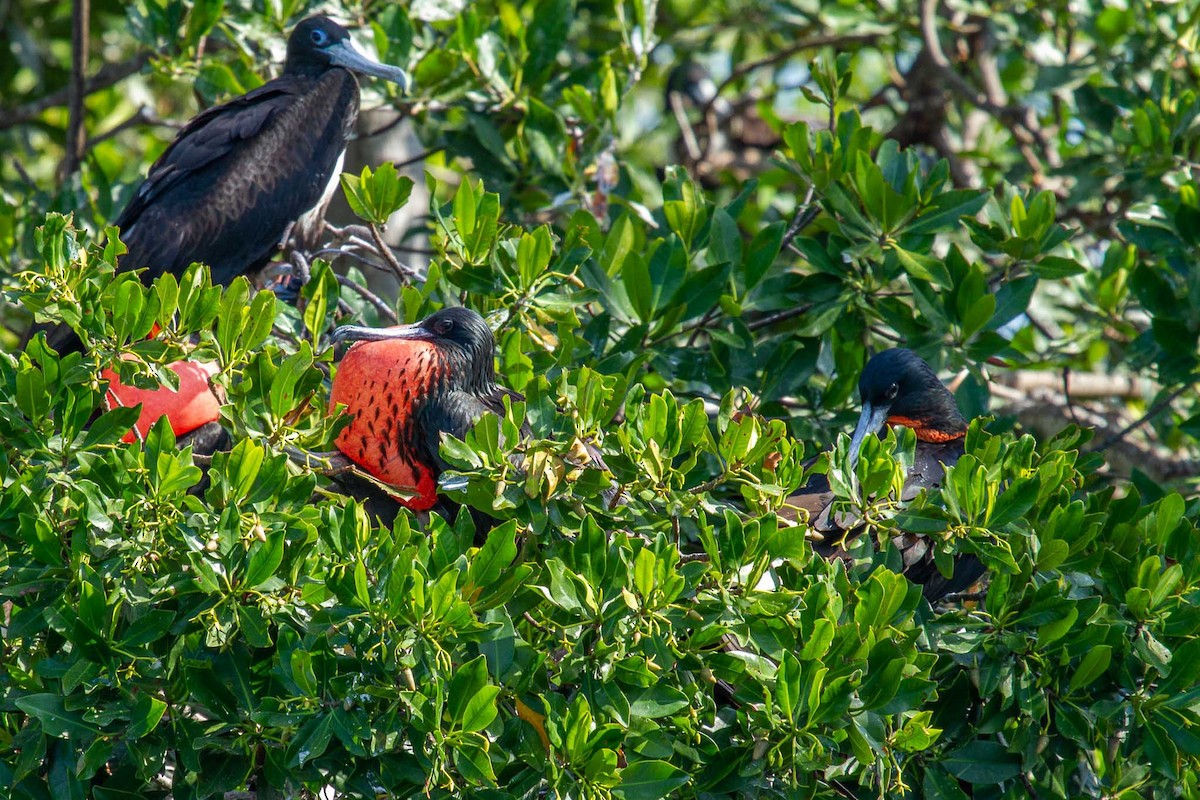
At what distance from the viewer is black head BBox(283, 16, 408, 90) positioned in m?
4.08

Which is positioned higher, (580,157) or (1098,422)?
(580,157)

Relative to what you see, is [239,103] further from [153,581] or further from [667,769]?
[667,769]

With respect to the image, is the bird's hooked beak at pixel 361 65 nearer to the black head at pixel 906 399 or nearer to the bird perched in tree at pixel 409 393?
the bird perched in tree at pixel 409 393

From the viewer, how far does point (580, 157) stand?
13.3 feet

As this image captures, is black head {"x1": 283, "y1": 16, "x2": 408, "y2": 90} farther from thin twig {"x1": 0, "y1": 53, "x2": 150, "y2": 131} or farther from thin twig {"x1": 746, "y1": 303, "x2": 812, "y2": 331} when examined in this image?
thin twig {"x1": 746, "y1": 303, "x2": 812, "y2": 331}

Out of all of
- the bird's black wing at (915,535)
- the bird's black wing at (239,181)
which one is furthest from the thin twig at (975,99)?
the bird's black wing at (239,181)

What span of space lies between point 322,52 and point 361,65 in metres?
0.17

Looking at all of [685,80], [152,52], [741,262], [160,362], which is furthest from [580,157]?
[685,80]

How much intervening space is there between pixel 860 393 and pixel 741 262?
1.61ft

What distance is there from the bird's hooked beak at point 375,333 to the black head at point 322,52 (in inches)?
48.1

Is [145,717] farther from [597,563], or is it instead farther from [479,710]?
[597,563]

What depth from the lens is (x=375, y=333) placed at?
305cm

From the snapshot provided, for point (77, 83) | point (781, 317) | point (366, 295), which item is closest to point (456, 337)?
point (366, 295)

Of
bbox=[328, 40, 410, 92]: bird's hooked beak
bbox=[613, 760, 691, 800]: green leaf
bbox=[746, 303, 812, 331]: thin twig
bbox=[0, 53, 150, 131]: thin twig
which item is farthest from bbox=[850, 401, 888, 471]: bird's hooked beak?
bbox=[0, 53, 150, 131]: thin twig
